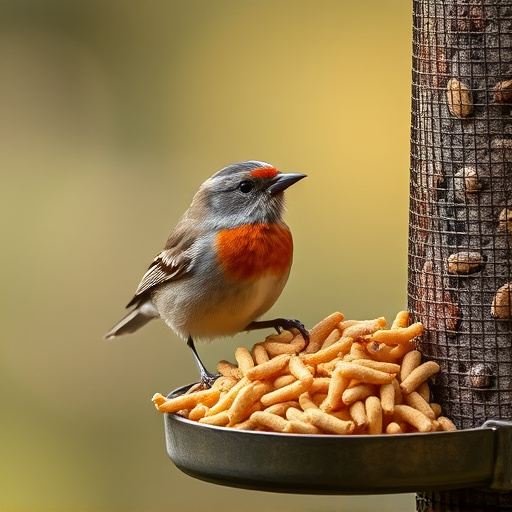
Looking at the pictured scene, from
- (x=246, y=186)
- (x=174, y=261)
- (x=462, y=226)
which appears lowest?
(x=174, y=261)

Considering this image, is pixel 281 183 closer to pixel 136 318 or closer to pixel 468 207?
pixel 468 207

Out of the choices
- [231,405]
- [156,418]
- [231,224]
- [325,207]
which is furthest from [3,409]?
[231,405]

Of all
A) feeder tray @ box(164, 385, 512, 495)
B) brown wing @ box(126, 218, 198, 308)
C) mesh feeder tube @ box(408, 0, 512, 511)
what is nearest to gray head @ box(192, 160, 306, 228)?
brown wing @ box(126, 218, 198, 308)

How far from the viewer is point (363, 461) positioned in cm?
417

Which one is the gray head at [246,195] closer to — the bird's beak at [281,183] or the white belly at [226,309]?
the bird's beak at [281,183]

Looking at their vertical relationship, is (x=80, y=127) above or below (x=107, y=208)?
above

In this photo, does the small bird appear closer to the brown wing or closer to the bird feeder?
the brown wing

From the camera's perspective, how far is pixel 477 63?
4.66m

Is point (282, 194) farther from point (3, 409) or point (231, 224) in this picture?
point (3, 409)

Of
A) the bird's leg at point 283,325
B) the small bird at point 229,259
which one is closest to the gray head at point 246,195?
the small bird at point 229,259

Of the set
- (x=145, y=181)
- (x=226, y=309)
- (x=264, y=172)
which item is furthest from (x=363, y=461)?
(x=145, y=181)

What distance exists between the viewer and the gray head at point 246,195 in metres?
5.49

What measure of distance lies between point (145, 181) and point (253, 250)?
4.57 meters

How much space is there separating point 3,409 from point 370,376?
6.04 meters
